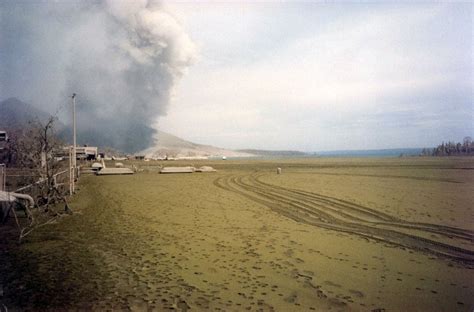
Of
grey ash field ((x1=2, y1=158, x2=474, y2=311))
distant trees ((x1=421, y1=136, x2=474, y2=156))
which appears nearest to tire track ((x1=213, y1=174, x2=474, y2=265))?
grey ash field ((x1=2, y1=158, x2=474, y2=311))

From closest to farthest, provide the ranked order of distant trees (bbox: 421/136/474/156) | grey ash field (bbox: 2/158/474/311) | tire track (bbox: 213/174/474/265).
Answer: grey ash field (bbox: 2/158/474/311) < tire track (bbox: 213/174/474/265) < distant trees (bbox: 421/136/474/156)

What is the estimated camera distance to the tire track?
715cm

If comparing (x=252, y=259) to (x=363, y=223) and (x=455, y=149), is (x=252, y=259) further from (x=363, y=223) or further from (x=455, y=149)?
(x=455, y=149)

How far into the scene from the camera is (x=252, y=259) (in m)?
6.40

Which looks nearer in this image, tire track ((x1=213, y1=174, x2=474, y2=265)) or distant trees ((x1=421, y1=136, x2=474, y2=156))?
Result: tire track ((x1=213, y1=174, x2=474, y2=265))

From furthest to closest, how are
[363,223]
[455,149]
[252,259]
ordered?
[455,149] < [363,223] < [252,259]

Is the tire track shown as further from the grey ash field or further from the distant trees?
the distant trees

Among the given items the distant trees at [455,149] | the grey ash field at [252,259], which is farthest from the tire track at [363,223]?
the distant trees at [455,149]

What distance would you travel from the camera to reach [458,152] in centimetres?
6194

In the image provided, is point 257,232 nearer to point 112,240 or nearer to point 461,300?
point 112,240

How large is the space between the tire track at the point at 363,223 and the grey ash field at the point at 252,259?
1.4 inches

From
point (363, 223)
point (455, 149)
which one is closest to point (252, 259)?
point (363, 223)

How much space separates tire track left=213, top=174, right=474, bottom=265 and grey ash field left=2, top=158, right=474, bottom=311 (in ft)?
0.12

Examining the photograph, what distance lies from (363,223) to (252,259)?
4606mm
